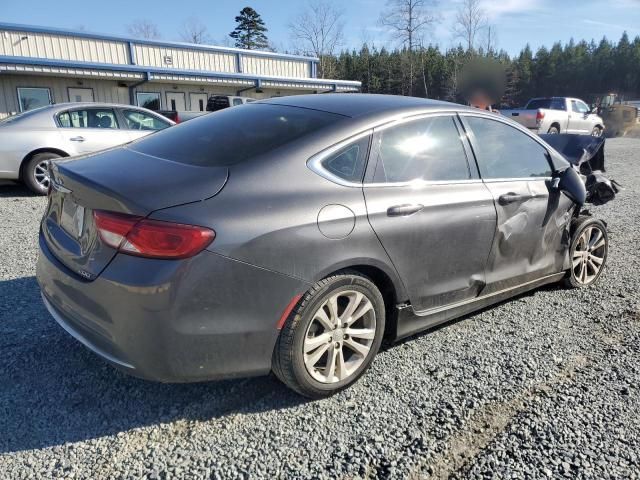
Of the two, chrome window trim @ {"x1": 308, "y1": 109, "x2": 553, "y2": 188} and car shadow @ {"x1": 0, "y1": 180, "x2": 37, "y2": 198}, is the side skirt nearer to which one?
chrome window trim @ {"x1": 308, "y1": 109, "x2": 553, "y2": 188}

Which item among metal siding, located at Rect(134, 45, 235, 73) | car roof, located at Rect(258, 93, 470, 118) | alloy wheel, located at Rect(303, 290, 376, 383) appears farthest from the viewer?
metal siding, located at Rect(134, 45, 235, 73)

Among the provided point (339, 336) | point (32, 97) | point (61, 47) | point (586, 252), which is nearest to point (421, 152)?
point (339, 336)

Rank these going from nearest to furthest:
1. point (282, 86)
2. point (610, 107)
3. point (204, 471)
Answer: point (204, 471)
point (282, 86)
point (610, 107)

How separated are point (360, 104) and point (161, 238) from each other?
1.57m

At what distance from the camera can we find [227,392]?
8.79 ft

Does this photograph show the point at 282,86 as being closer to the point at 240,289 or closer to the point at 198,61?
the point at 198,61

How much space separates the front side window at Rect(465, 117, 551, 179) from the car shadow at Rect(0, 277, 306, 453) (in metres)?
2.04

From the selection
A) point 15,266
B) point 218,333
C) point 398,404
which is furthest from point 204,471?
A: point 15,266

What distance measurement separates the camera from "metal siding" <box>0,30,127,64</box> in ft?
60.9

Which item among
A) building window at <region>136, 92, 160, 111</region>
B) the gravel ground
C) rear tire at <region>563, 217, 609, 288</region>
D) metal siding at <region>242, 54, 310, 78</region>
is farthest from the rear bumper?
metal siding at <region>242, 54, 310, 78</region>

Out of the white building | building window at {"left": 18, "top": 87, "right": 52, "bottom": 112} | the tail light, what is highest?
the white building

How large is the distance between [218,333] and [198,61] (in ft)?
81.3

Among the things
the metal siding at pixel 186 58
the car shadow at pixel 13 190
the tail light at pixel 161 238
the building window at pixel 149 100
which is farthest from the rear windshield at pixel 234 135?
the metal siding at pixel 186 58

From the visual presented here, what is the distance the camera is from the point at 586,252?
432 centimetres
